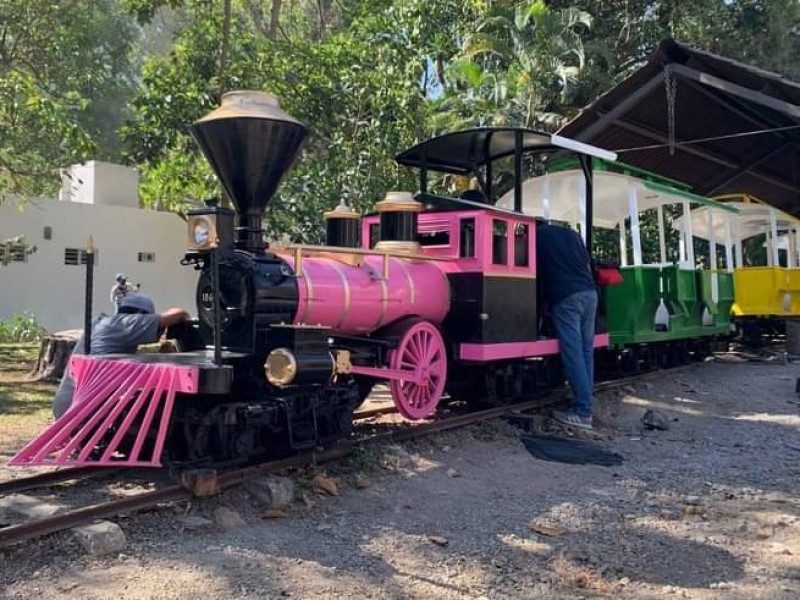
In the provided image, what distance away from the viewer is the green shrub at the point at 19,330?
16.1 meters

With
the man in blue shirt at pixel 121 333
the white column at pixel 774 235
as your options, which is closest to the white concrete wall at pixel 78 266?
the man in blue shirt at pixel 121 333

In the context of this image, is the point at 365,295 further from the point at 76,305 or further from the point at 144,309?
the point at 76,305

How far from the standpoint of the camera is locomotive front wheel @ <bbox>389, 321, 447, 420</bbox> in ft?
21.9

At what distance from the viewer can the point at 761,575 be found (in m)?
4.14

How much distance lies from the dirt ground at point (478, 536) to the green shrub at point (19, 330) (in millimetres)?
9941

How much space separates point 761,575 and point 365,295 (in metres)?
3.52

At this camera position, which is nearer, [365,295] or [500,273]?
[365,295]

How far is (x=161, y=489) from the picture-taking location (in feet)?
16.2

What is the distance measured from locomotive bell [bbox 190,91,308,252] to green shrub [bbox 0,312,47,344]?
12.2 meters

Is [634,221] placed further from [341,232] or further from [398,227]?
[341,232]

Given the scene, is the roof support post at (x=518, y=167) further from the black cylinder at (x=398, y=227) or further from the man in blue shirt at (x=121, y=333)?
the man in blue shirt at (x=121, y=333)

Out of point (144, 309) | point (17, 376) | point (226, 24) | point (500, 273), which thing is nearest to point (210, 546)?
point (144, 309)

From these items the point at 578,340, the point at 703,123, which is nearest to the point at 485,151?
the point at 578,340

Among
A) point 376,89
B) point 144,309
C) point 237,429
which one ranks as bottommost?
point 237,429
